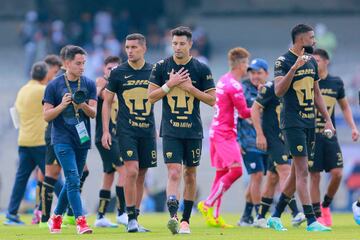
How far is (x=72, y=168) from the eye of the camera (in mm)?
15453

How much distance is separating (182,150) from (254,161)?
3365mm

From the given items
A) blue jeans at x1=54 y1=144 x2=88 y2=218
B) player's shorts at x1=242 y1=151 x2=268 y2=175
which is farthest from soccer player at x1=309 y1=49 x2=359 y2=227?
blue jeans at x1=54 y1=144 x2=88 y2=218

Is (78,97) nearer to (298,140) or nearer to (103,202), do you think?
(298,140)

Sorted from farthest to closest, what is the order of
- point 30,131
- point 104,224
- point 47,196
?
point 30,131, point 104,224, point 47,196

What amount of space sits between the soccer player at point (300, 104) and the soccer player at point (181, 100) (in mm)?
978

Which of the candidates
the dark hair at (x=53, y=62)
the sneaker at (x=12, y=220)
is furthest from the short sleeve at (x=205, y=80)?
the sneaker at (x=12, y=220)

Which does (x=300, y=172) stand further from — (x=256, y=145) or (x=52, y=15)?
(x=52, y=15)

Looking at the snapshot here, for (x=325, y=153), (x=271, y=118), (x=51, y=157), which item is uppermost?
(x=271, y=118)

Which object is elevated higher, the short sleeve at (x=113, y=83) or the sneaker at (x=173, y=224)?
the short sleeve at (x=113, y=83)

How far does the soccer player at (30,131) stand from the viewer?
19.1 m

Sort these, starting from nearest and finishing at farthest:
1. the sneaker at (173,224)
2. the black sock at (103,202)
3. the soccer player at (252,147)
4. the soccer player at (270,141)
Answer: the sneaker at (173,224) < the soccer player at (270,141) < the black sock at (103,202) < the soccer player at (252,147)

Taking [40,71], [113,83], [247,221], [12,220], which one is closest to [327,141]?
[247,221]

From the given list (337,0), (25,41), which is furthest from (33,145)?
(337,0)

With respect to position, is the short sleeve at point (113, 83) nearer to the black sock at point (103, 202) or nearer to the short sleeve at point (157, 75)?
the short sleeve at point (157, 75)
